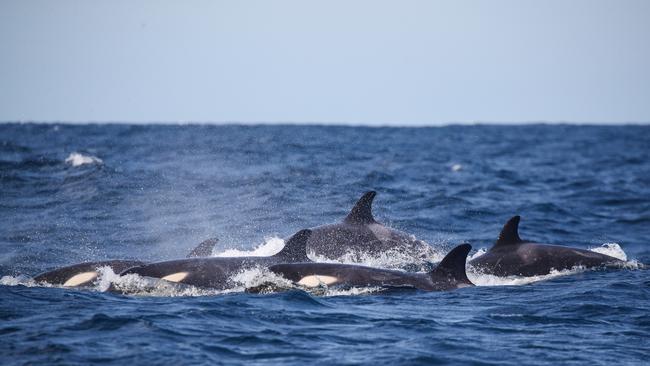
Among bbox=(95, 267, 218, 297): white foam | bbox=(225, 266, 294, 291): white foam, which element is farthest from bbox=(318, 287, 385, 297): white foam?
bbox=(95, 267, 218, 297): white foam

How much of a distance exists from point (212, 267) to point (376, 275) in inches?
85.6

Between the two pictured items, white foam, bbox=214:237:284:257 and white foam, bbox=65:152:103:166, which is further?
white foam, bbox=65:152:103:166

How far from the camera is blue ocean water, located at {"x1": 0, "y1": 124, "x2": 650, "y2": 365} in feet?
28.1

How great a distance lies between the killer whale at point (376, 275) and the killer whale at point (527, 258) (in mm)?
1642

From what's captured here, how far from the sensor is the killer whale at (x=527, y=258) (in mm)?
13352

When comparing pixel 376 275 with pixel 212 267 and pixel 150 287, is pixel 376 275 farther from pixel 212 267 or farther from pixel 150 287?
pixel 150 287

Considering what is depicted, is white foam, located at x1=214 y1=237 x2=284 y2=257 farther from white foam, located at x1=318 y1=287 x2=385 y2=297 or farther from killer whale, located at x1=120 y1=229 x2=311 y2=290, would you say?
white foam, located at x1=318 y1=287 x2=385 y2=297

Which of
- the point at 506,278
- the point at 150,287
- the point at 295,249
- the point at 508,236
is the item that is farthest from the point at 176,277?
the point at 508,236

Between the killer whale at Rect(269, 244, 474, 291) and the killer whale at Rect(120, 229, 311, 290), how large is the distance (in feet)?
1.34

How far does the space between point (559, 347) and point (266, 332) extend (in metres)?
2.98

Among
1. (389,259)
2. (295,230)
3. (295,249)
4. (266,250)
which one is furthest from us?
(295,230)

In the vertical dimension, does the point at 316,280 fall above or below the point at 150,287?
above

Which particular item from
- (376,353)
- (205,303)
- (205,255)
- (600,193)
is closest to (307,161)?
(600,193)

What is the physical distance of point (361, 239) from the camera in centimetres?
1493
